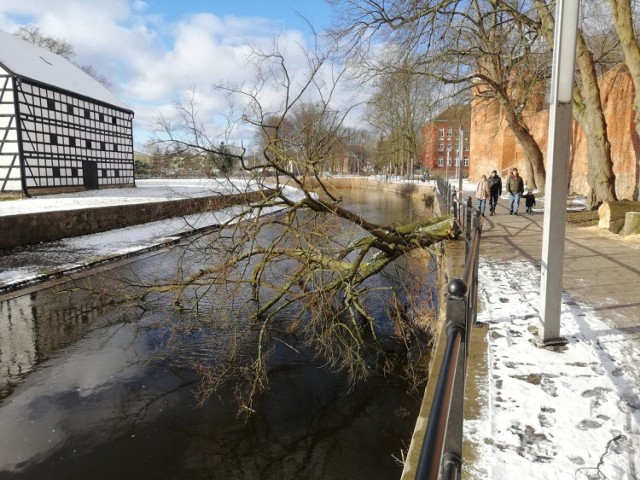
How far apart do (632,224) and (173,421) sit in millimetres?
9188

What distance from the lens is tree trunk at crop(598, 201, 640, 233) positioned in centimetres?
1055

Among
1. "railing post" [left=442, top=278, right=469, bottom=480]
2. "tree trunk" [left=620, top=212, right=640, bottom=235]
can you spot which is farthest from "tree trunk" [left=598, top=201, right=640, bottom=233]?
"railing post" [left=442, top=278, right=469, bottom=480]

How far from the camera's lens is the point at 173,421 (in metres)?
5.95

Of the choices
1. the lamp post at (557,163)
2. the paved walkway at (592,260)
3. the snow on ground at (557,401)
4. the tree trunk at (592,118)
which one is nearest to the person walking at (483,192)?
the paved walkway at (592,260)

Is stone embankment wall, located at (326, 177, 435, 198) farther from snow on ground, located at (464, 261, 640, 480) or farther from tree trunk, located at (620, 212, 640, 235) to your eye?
snow on ground, located at (464, 261, 640, 480)

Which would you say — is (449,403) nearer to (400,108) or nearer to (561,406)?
(561,406)

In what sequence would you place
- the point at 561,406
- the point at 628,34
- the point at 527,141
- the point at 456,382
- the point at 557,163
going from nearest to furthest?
the point at 456,382 < the point at 561,406 < the point at 557,163 < the point at 628,34 < the point at 527,141

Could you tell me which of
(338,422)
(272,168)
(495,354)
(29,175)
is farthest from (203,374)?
(29,175)

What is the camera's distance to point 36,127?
82.7 ft

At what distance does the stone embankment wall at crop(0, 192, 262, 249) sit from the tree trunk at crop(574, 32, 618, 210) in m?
10.00

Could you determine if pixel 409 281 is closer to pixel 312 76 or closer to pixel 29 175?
pixel 312 76

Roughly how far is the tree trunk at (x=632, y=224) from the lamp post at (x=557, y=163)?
22.5 feet

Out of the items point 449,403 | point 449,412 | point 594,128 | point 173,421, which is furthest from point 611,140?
point 449,403

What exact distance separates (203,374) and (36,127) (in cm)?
2345
